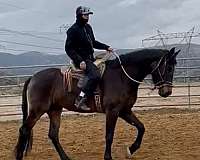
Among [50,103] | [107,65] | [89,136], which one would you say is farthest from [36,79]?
[89,136]

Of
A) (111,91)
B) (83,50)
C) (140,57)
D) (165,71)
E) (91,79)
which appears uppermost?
(83,50)

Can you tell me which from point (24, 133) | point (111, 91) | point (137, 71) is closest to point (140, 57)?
point (137, 71)

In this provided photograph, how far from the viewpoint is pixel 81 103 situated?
7.22m

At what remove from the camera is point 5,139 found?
948cm

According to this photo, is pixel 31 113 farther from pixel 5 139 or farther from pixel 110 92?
pixel 5 139

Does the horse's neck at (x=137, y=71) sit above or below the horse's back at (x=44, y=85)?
above

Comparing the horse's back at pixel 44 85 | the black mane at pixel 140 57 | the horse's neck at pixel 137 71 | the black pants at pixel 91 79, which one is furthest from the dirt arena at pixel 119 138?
the black mane at pixel 140 57

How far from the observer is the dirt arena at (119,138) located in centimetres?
764

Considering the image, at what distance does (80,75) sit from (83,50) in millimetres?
391

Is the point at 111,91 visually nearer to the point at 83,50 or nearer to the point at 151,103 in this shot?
the point at 83,50

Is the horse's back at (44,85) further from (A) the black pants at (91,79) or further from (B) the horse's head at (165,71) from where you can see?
(B) the horse's head at (165,71)

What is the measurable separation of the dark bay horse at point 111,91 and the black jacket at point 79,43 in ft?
1.17

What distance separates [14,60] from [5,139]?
86386 millimetres

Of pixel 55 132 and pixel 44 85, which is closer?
pixel 44 85
